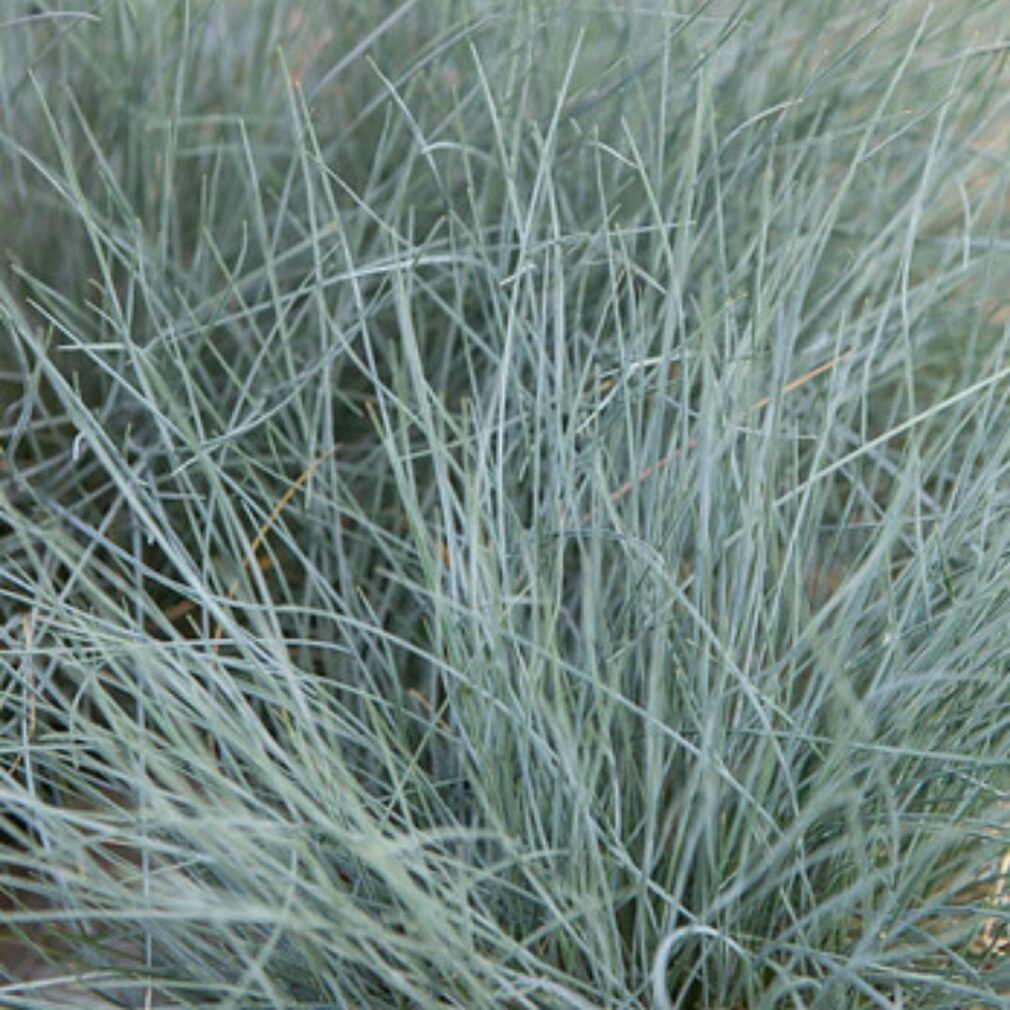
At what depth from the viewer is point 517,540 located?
30.7 inches

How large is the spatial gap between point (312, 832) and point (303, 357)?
0.39 metres

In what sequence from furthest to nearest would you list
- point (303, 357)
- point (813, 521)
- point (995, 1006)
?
point (303, 357) → point (813, 521) → point (995, 1006)

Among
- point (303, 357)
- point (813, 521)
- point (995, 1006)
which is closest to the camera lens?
point (995, 1006)

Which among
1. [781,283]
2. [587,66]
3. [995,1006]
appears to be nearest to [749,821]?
[995,1006]

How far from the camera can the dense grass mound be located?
0.69 m

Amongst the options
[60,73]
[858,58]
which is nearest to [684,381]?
[858,58]

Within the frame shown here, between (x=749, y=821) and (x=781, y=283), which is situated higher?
(x=781, y=283)

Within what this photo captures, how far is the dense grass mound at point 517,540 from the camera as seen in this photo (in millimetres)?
694

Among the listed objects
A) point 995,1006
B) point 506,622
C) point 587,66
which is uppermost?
point 587,66

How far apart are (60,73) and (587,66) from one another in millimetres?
352

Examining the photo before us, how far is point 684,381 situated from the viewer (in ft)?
2.48

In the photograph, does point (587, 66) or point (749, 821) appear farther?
point (587, 66)

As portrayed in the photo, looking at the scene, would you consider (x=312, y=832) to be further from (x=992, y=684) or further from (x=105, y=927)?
(x=992, y=684)

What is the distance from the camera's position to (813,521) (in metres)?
0.87
